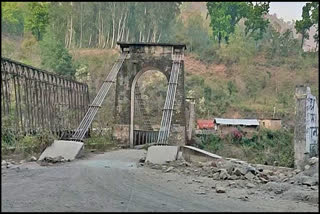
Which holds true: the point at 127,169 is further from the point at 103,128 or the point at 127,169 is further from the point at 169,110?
the point at 103,128

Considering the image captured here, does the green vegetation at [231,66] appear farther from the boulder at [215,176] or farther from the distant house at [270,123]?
the boulder at [215,176]

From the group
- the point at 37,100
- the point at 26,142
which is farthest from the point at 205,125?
the point at 26,142

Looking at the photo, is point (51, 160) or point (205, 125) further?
point (205, 125)

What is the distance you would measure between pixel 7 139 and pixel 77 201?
442 cm

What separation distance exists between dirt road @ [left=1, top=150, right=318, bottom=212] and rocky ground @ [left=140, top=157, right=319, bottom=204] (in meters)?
0.21

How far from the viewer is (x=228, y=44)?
1848 inches

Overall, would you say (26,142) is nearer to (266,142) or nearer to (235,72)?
(266,142)

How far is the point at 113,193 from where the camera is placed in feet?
20.4

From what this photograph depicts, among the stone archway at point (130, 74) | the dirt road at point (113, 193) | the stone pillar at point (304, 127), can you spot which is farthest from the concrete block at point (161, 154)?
the stone archway at point (130, 74)

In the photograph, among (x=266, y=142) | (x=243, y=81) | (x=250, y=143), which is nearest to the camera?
(x=250, y=143)

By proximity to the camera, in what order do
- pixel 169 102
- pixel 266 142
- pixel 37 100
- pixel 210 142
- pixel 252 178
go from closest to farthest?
pixel 252 178
pixel 37 100
pixel 169 102
pixel 210 142
pixel 266 142

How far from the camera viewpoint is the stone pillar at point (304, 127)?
33.6ft

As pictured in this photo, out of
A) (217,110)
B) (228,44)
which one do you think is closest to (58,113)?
(217,110)

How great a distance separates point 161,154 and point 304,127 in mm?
3682
